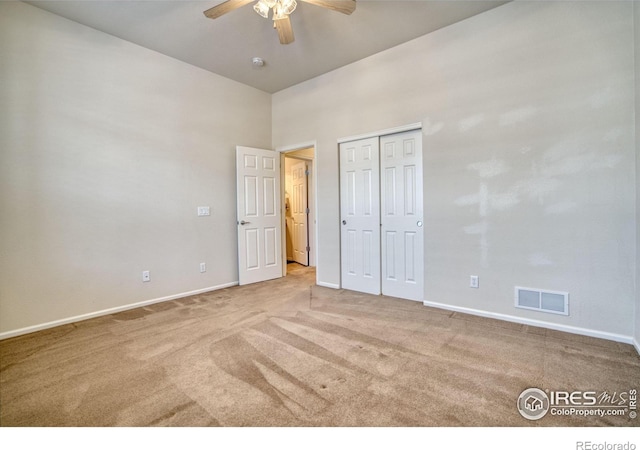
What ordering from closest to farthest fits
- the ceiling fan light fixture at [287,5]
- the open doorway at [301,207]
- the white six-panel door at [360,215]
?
the ceiling fan light fixture at [287,5]
the white six-panel door at [360,215]
the open doorway at [301,207]

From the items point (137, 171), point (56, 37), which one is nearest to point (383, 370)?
point (137, 171)

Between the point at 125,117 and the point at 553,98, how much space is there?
428cm

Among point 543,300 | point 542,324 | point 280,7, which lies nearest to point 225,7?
point 280,7

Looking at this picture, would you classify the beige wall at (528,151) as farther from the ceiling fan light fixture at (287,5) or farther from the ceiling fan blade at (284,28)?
the ceiling fan light fixture at (287,5)

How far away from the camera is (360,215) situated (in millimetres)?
3807

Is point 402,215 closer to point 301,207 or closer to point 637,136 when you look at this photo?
point 637,136

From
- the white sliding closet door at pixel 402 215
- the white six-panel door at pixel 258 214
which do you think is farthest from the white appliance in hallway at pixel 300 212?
the white sliding closet door at pixel 402 215

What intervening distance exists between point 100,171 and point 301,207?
341cm

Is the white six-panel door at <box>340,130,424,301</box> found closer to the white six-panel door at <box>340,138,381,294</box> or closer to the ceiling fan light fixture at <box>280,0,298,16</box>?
the white six-panel door at <box>340,138,381,294</box>

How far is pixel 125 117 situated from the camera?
3.19 metres

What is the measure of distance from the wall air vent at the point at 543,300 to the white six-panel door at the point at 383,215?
3.16ft

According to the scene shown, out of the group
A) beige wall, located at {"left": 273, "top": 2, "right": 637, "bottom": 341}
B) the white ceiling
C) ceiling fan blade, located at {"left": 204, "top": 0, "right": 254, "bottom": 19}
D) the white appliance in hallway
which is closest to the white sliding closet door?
beige wall, located at {"left": 273, "top": 2, "right": 637, "bottom": 341}

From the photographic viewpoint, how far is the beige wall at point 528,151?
2.26 metres

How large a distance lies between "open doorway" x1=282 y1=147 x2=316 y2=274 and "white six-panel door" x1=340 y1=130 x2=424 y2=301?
1780 millimetres
